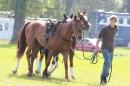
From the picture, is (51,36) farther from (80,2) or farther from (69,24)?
(80,2)

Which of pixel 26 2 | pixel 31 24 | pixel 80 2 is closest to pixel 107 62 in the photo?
pixel 31 24

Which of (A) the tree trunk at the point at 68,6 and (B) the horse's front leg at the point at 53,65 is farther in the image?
(A) the tree trunk at the point at 68,6

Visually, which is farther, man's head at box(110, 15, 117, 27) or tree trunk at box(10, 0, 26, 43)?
tree trunk at box(10, 0, 26, 43)

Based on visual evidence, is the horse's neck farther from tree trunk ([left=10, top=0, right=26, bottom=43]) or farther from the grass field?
tree trunk ([left=10, top=0, right=26, bottom=43])

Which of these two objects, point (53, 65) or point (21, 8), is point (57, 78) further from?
point (21, 8)

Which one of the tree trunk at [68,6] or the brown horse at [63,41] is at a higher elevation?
the brown horse at [63,41]

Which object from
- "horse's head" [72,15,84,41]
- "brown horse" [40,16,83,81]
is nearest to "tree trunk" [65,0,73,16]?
"brown horse" [40,16,83,81]

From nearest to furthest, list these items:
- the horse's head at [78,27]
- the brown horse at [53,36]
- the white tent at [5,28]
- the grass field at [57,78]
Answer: the grass field at [57,78]
the horse's head at [78,27]
the brown horse at [53,36]
the white tent at [5,28]

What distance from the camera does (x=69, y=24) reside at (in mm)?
13656

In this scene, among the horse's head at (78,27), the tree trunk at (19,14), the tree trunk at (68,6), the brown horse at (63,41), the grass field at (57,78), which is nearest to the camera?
the grass field at (57,78)

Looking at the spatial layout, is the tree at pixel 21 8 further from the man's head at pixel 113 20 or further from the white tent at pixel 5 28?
the man's head at pixel 113 20

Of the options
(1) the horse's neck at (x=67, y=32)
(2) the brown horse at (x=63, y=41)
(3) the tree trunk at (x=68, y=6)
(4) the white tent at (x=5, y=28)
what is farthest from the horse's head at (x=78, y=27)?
(3) the tree trunk at (x=68, y=6)

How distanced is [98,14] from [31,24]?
127 feet

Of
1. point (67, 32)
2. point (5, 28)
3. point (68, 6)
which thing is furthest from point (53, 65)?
point (68, 6)
